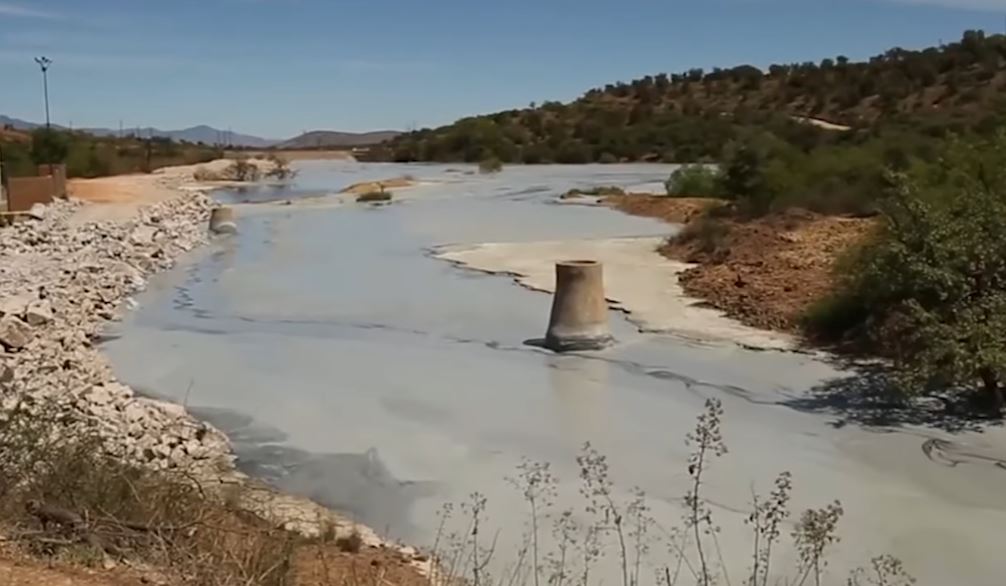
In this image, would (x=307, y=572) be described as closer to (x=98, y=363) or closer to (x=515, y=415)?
(x=515, y=415)

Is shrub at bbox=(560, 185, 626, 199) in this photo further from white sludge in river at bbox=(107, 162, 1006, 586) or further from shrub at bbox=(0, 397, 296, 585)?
shrub at bbox=(0, 397, 296, 585)

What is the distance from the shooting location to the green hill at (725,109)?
81.1 meters

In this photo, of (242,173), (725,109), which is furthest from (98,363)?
(725,109)

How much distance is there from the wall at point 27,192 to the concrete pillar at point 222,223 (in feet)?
20.1

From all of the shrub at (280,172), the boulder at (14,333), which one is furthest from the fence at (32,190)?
the shrub at (280,172)

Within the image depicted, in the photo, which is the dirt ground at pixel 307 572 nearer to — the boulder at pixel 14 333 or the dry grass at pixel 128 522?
the dry grass at pixel 128 522

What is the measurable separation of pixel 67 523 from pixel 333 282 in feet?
65.2

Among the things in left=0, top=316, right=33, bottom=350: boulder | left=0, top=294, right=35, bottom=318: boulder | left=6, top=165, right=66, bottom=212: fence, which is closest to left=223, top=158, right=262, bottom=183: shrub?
left=6, top=165, right=66, bottom=212: fence

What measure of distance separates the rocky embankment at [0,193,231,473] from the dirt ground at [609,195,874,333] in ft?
31.9

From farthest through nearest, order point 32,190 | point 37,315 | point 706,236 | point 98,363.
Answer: point 32,190 → point 706,236 → point 37,315 → point 98,363

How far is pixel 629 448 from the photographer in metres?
12.7

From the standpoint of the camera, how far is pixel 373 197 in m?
53.1

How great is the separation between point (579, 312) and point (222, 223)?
82.8 ft

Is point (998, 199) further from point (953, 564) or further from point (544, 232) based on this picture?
point (544, 232)
